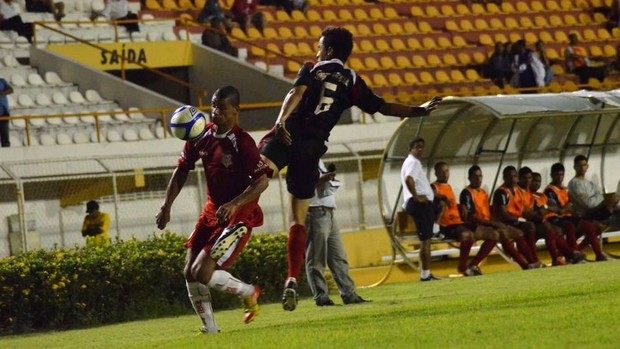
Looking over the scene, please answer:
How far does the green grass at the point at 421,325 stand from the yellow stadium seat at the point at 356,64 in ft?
49.2

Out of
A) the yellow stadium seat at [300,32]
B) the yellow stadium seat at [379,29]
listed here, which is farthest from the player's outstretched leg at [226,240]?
the yellow stadium seat at [379,29]

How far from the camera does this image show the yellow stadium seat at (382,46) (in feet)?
107

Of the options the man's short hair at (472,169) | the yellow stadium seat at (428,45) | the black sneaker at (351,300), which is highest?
the yellow stadium seat at (428,45)

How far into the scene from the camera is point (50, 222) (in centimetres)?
2169

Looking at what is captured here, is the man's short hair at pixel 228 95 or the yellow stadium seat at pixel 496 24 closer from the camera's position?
the man's short hair at pixel 228 95

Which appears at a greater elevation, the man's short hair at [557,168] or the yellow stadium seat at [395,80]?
the yellow stadium seat at [395,80]

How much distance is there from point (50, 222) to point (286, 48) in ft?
34.7

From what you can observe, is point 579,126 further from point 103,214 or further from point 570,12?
point 570,12

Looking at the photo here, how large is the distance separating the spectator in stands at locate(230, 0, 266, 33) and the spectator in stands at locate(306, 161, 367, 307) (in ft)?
53.3

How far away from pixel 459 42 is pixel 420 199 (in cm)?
1513

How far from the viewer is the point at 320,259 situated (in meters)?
15.3

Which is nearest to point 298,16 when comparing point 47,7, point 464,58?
point 464,58

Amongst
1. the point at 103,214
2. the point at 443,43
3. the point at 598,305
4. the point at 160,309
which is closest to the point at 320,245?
the point at 160,309

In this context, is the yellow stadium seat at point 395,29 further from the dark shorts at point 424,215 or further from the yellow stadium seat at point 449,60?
the dark shorts at point 424,215
